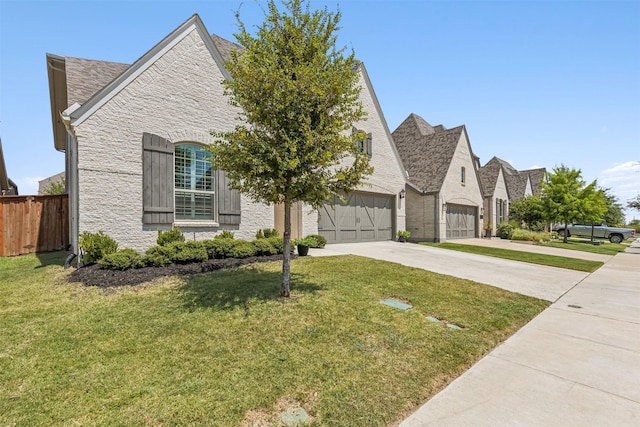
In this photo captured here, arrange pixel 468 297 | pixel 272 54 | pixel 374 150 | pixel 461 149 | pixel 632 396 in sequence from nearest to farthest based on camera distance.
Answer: pixel 632 396 → pixel 272 54 → pixel 468 297 → pixel 374 150 → pixel 461 149

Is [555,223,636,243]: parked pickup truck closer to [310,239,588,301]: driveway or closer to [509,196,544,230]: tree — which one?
[509,196,544,230]: tree

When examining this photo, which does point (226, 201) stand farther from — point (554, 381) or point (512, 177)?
point (512, 177)

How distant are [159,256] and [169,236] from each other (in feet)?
2.99

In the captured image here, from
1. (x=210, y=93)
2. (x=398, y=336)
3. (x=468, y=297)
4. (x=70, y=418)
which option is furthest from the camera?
(x=210, y=93)

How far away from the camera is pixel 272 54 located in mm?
5176

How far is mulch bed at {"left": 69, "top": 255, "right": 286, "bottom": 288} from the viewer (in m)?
6.29

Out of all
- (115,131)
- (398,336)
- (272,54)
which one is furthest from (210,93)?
(398,336)

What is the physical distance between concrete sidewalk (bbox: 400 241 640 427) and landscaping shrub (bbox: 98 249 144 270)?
6.91 m

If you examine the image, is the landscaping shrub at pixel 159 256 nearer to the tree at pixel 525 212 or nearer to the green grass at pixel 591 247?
the green grass at pixel 591 247

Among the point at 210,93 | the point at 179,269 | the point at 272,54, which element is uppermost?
the point at 210,93

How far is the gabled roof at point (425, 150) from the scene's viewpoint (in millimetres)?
19188

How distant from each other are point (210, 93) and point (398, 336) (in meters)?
9.05

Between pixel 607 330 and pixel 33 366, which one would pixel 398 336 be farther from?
pixel 33 366

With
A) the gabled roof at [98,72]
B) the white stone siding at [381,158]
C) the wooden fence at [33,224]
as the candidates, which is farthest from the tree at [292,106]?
the wooden fence at [33,224]
